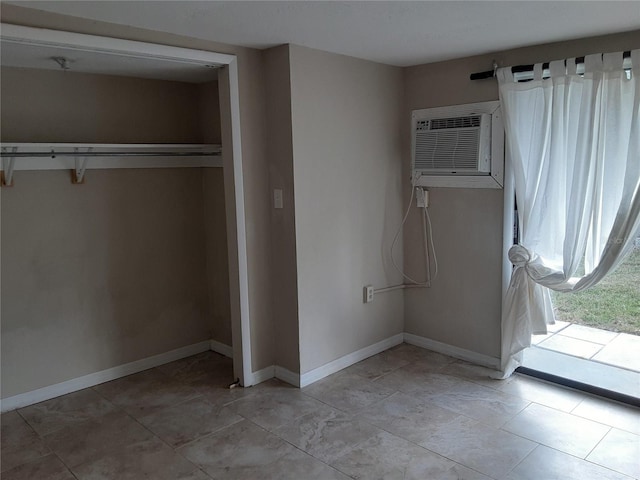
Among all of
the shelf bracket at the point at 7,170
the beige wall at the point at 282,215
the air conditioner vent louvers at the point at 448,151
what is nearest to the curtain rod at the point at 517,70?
the air conditioner vent louvers at the point at 448,151

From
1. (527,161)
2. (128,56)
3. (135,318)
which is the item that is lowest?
(135,318)

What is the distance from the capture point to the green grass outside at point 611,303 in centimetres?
320

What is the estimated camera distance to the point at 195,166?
407 centimetres

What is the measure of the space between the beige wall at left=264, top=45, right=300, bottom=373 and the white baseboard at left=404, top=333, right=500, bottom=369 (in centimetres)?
118

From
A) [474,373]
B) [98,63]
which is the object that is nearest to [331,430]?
[474,373]

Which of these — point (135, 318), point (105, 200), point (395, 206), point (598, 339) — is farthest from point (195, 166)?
point (598, 339)

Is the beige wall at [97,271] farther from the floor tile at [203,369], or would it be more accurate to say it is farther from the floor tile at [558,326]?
the floor tile at [558,326]

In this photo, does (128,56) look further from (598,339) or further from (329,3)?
(598,339)

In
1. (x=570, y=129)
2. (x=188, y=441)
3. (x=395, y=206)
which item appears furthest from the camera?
(x=395, y=206)

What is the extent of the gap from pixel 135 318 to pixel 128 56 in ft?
6.10

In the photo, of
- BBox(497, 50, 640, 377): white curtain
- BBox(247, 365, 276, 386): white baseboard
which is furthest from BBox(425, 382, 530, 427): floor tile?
BBox(247, 365, 276, 386): white baseboard

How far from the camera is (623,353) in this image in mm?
3588

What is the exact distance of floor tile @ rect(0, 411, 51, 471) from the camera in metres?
2.75

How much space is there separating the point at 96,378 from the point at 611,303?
11.3 ft
